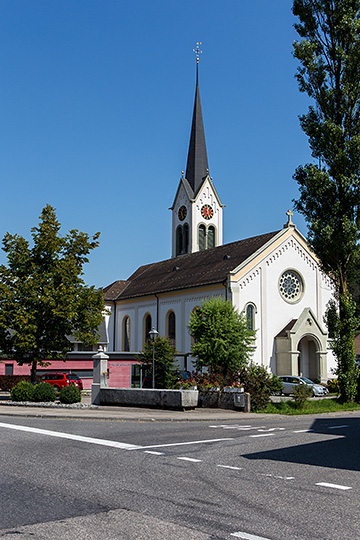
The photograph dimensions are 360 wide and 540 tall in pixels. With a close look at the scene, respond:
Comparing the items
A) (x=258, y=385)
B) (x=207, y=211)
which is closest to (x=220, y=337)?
(x=258, y=385)

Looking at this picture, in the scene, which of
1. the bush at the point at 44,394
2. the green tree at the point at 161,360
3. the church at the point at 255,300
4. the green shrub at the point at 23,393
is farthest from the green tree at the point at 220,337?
the church at the point at 255,300

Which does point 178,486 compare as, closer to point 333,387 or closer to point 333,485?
point 333,485

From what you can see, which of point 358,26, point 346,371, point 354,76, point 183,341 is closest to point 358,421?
point 346,371

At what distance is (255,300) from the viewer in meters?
42.3

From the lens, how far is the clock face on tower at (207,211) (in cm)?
6066

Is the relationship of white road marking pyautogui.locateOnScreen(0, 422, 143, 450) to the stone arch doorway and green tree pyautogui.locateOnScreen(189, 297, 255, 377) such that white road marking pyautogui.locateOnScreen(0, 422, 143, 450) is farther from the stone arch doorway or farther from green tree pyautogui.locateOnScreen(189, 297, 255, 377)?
the stone arch doorway

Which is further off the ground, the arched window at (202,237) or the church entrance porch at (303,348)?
the arched window at (202,237)

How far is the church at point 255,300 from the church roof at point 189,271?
0.12 meters

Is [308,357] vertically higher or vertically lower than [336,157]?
lower

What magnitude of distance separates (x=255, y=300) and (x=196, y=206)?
20469 mm

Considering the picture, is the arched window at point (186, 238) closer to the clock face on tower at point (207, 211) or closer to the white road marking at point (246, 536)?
the clock face on tower at point (207, 211)

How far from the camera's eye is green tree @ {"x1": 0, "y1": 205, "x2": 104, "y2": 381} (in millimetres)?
28125

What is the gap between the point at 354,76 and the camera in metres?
26.3

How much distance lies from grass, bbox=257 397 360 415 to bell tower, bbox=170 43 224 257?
3460 cm
